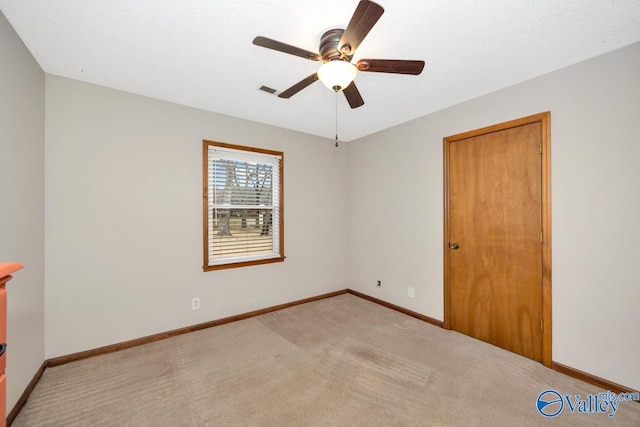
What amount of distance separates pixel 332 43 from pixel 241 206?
2185 mm

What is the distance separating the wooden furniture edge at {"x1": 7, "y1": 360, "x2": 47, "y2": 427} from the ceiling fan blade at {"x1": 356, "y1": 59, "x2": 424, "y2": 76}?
3063mm

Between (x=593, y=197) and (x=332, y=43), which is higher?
(x=332, y=43)

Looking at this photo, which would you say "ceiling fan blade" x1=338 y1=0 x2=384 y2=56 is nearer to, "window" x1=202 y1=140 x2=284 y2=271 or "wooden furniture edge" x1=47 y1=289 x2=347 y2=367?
"window" x1=202 y1=140 x2=284 y2=271

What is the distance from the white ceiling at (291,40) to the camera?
1541 mm

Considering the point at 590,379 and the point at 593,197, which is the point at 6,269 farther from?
the point at 590,379

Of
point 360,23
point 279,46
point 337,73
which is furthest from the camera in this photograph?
point 337,73

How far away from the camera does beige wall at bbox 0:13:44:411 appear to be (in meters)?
1.64

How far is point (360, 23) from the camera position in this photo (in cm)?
131

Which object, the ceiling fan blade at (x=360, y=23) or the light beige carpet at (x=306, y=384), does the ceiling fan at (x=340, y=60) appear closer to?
the ceiling fan blade at (x=360, y=23)

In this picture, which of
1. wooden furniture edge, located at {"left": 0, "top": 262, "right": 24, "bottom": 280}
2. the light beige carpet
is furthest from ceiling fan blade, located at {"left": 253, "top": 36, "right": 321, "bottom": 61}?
the light beige carpet

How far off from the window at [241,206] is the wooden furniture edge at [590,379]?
2.93 m

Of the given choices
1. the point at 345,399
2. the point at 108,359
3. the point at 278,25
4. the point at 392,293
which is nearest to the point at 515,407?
the point at 345,399
